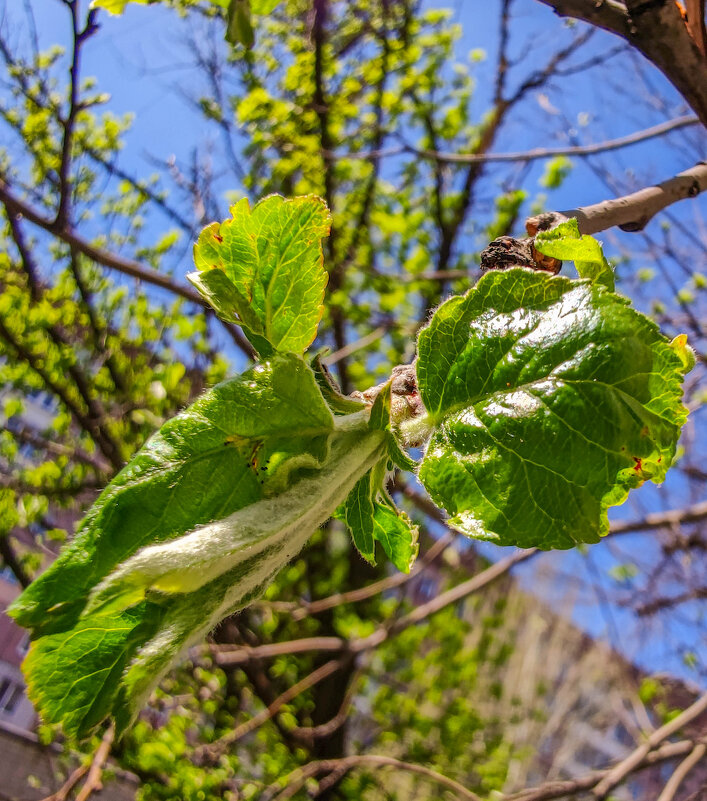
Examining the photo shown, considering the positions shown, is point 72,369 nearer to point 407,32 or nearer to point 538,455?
point 538,455

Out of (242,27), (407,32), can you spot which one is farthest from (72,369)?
(407,32)

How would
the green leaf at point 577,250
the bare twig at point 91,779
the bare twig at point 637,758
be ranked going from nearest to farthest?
the green leaf at point 577,250 → the bare twig at point 637,758 → the bare twig at point 91,779

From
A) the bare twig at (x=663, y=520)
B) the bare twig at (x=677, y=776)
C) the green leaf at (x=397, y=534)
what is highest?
the green leaf at (x=397, y=534)

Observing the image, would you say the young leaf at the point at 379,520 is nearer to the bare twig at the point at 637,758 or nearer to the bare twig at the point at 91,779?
the bare twig at the point at 637,758

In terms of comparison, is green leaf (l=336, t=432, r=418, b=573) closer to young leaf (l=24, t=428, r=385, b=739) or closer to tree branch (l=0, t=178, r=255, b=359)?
young leaf (l=24, t=428, r=385, b=739)

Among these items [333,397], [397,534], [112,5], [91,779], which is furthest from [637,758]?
[112,5]

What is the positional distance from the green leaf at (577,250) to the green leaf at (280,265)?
225 millimetres

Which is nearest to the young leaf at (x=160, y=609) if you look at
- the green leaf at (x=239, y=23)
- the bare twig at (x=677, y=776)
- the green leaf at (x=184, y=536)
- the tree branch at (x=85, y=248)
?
the green leaf at (x=184, y=536)

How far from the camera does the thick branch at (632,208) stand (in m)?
0.66

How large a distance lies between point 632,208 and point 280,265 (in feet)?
1.47

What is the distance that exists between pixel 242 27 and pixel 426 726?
169 inches

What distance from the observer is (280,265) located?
0.68 m

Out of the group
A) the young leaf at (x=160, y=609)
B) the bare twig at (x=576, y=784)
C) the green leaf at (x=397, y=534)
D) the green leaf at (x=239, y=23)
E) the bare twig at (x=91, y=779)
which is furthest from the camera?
the bare twig at (x=91, y=779)

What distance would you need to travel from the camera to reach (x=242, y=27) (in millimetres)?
1053
